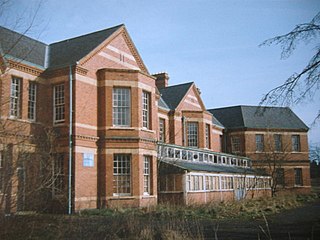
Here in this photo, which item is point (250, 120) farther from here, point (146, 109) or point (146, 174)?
point (146, 174)

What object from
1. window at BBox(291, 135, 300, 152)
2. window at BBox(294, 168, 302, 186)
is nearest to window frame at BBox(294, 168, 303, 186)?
window at BBox(294, 168, 302, 186)

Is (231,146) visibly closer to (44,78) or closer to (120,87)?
(120,87)

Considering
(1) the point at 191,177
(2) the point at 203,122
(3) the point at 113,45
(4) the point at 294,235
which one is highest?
(3) the point at 113,45

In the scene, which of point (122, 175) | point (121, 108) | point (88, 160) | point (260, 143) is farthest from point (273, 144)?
point (88, 160)

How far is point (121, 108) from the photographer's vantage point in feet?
83.7

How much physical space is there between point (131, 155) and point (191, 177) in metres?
5.23

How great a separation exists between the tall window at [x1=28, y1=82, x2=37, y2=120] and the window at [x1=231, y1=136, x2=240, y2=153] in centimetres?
2968

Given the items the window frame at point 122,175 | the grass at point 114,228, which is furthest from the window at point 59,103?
the grass at point 114,228

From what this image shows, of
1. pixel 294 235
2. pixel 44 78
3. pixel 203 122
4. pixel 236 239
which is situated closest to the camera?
pixel 236 239

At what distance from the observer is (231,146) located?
48406 millimetres

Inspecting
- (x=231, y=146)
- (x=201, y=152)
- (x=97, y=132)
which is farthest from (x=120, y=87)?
(x=231, y=146)

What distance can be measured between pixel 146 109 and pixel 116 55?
13.8ft

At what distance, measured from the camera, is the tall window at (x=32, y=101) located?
920 inches

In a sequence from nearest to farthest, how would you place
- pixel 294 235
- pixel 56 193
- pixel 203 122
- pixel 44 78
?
A: pixel 294 235, pixel 56 193, pixel 44 78, pixel 203 122
